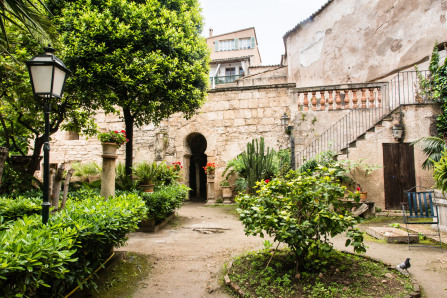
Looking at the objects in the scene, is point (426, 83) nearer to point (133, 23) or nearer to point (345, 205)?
point (345, 205)

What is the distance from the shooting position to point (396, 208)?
26.3 feet

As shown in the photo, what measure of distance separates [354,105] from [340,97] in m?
0.54

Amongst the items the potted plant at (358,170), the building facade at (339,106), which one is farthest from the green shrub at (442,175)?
the building facade at (339,106)

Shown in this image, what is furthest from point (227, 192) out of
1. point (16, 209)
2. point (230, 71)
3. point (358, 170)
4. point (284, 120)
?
point (230, 71)

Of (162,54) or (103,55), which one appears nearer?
(103,55)

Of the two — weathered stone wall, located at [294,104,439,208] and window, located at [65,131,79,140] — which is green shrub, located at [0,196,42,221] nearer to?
weathered stone wall, located at [294,104,439,208]

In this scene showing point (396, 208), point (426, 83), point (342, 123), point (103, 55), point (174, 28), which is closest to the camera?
point (103, 55)

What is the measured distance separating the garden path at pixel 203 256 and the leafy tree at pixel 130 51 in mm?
3286

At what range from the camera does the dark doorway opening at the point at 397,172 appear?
8023 millimetres

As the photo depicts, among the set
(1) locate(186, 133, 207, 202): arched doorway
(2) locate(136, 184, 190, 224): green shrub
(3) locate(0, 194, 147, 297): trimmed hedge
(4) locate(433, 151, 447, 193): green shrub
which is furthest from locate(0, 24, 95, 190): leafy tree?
(4) locate(433, 151, 447, 193): green shrub

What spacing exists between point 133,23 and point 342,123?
717 centimetres

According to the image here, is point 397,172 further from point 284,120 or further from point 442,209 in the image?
point 284,120

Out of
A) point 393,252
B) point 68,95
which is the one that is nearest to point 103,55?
point 68,95

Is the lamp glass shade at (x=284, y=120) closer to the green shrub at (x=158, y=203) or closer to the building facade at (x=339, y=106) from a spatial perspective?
the building facade at (x=339, y=106)
